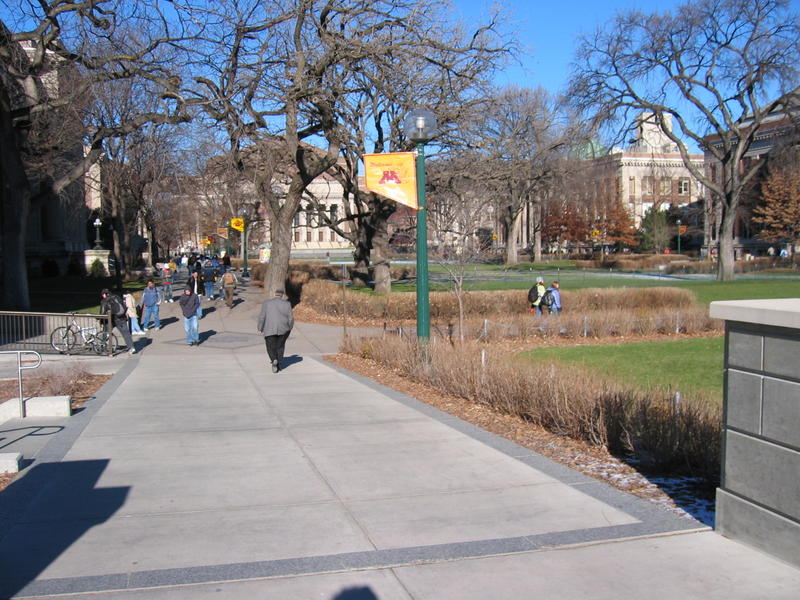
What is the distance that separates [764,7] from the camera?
39.7 meters

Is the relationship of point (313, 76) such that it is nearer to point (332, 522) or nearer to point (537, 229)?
point (332, 522)

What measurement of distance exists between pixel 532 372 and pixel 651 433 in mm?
2712

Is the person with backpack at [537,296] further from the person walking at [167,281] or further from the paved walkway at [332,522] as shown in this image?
the person walking at [167,281]

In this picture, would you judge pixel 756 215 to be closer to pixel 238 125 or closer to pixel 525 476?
pixel 238 125

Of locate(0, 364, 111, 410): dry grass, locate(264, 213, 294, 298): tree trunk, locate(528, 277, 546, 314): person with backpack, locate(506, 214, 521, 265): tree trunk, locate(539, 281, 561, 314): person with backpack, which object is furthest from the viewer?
locate(506, 214, 521, 265): tree trunk

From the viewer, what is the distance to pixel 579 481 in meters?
6.75

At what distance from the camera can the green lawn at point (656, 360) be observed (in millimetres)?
13906

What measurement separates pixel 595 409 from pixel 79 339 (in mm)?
12754

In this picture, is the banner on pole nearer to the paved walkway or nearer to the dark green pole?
the dark green pole

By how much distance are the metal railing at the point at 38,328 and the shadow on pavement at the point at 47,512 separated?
1032 centimetres

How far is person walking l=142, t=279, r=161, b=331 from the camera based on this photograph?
21500 millimetres

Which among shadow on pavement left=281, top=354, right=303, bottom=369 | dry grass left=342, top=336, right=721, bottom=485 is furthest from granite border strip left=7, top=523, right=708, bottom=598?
shadow on pavement left=281, top=354, right=303, bottom=369

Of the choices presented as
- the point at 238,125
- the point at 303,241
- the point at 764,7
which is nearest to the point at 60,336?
the point at 238,125

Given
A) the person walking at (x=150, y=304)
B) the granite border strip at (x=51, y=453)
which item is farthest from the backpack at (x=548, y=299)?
the granite border strip at (x=51, y=453)
